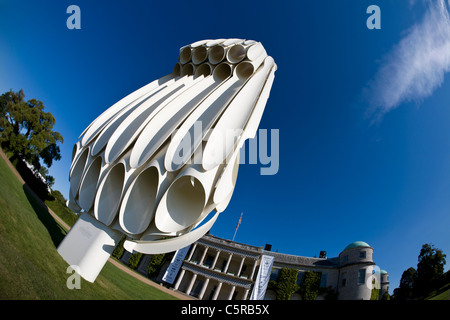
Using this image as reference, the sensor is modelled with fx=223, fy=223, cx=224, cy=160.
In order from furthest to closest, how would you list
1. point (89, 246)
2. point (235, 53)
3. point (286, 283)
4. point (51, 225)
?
point (286, 283) < point (235, 53) < point (51, 225) < point (89, 246)

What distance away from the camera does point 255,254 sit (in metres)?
34.5

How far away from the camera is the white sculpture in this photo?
8.91 m

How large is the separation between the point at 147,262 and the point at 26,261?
109 feet

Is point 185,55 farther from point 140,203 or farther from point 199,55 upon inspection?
point 140,203

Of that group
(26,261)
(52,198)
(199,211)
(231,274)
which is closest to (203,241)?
(231,274)

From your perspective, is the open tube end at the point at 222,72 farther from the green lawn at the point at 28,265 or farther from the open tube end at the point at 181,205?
the green lawn at the point at 28,265

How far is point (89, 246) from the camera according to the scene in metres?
8.71

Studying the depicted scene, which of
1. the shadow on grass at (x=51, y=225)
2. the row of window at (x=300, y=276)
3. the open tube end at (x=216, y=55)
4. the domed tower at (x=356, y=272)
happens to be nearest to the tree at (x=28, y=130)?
the shadow on grass at (x=51, y=225)

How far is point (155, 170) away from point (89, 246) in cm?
383

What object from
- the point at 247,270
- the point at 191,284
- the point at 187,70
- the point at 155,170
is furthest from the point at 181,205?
the point at 247,270
